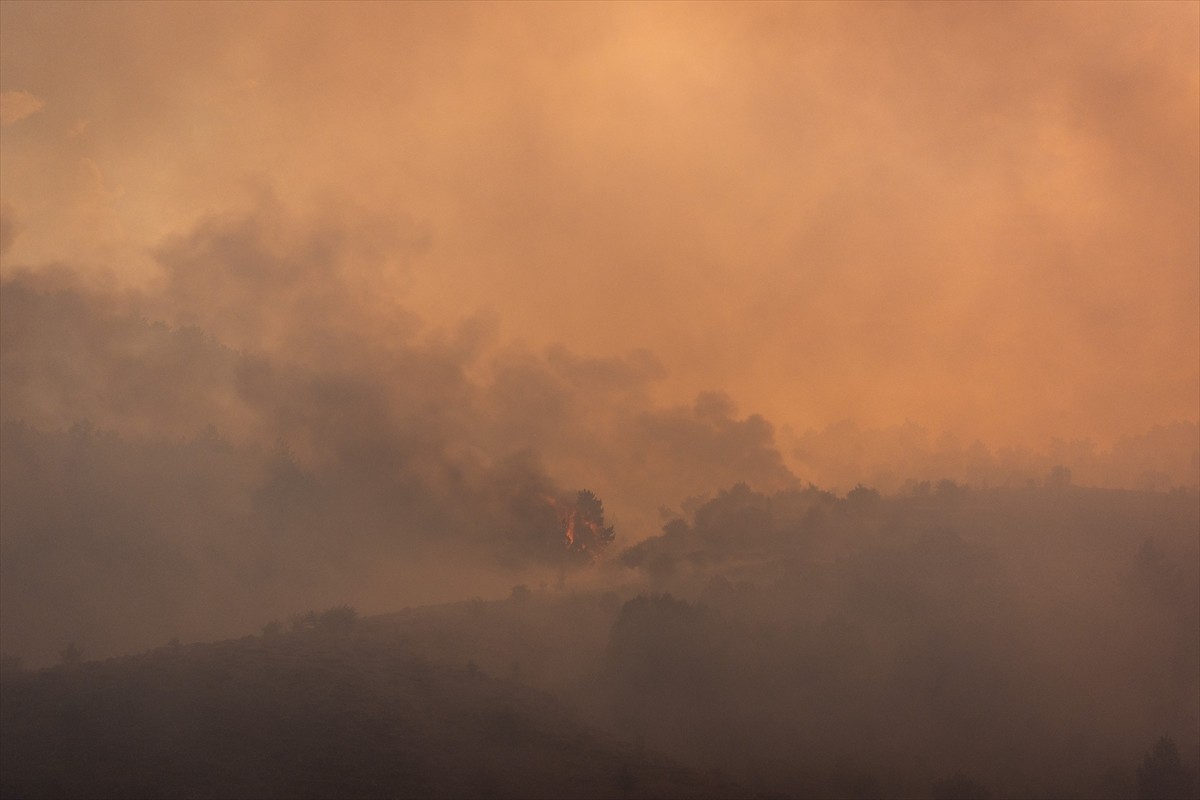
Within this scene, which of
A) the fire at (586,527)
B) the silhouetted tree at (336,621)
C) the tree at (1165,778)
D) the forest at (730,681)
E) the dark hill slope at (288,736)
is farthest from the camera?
the fire at (586,527)

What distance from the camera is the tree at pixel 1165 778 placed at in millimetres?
78688

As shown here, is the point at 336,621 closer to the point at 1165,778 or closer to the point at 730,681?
the point at 730,681

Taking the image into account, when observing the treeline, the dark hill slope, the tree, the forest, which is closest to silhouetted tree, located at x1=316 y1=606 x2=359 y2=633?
the forest

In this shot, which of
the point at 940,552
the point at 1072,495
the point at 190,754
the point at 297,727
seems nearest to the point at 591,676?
the point at 297,727

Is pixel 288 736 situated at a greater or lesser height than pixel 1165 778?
greater

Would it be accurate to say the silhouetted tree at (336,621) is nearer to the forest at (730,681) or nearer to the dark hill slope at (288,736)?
the forest at (730,681)

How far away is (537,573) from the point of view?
132 meters

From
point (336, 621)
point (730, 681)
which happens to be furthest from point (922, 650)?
point (336, 621)

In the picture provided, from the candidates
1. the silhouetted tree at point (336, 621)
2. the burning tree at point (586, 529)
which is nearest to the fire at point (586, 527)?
the burning tree at point (586, 529)

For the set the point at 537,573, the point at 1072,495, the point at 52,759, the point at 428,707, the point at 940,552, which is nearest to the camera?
the point at 52,759

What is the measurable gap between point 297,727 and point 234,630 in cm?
7855

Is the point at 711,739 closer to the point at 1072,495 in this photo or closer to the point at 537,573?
the point at 537,573

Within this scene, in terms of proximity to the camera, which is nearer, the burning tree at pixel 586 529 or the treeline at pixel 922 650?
the treeline at pixel 922 650

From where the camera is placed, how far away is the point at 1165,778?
79.2 metres
